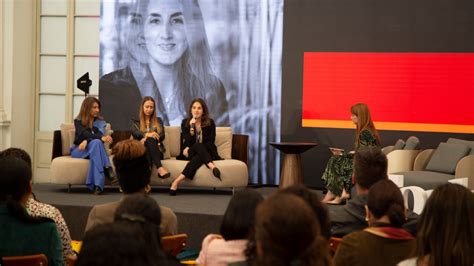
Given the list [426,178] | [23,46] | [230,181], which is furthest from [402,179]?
[23,46]

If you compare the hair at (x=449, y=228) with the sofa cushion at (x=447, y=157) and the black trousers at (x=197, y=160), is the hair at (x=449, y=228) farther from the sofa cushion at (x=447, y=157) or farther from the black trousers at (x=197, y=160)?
the black trousers at (x=197, y=160)

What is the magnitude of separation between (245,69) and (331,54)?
1063mm

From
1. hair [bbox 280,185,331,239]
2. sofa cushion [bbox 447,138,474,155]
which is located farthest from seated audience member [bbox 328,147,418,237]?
sofa cushion [bbox 447,138,474,155]

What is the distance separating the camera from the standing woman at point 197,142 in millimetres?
8617

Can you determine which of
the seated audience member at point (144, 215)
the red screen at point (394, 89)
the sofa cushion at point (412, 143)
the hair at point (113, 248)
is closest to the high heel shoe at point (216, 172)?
the red screen at point (394, 89)

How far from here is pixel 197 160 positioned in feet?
28.3

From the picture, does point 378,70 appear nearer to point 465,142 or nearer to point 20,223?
point 465,142

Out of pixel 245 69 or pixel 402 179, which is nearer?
pixel 402 179

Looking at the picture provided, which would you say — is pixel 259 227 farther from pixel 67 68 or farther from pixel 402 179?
pixel 67 68

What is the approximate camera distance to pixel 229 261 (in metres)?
3.14

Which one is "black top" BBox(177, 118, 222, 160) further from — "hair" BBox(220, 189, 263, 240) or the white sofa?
"hair" BBox(220, 189, 263, 240)

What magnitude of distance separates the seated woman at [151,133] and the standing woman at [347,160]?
1.73 meters

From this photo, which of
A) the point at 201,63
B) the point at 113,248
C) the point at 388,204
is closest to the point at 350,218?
the point at 388,204

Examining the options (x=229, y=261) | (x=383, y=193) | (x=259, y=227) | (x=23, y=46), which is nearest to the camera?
(x=259, y=227)
